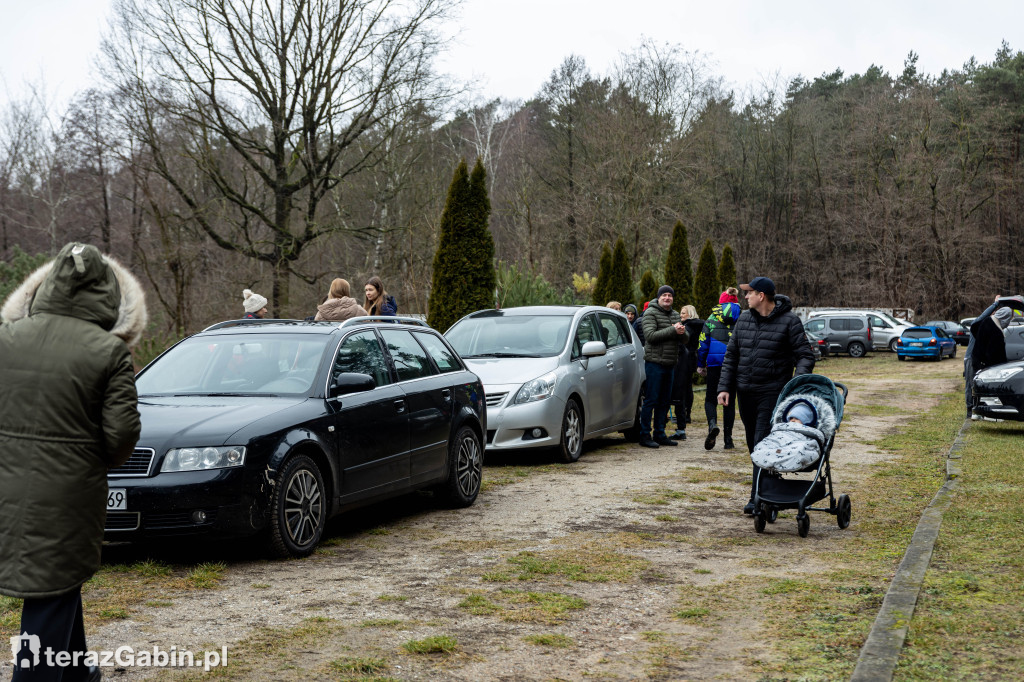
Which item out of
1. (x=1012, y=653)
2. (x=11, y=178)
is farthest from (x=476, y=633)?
(x=11, y=178)

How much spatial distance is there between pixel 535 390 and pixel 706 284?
69.6 ft

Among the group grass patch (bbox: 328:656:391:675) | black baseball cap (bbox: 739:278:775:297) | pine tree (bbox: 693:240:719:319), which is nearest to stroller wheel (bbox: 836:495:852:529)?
black baseball cap (bbox: 739:278:775:297)

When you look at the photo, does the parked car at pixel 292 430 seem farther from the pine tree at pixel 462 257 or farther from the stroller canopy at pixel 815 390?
the pine tree at pixel 462 257

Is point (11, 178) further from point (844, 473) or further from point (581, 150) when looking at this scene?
point (844, 473)

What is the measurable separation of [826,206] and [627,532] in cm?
5668

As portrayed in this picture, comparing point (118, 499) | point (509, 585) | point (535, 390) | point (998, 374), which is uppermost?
point (535, 390)

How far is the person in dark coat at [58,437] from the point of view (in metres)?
3.43

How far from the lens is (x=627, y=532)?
8016 millimetres

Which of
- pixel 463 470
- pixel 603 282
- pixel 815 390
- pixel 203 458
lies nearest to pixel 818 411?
pixel 815 390

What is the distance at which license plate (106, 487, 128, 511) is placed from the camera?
6.29 metres

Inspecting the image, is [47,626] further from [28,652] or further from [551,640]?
[551,640]

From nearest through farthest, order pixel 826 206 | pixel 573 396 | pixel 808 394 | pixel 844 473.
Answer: pixel 808 394
pixel 844 473
pixel 573 396
pixel 826 206

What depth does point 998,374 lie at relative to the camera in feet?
49.8

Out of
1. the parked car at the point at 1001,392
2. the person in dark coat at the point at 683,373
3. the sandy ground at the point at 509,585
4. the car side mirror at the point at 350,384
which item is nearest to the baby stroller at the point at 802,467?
the sandy ground at the point at 509,585
